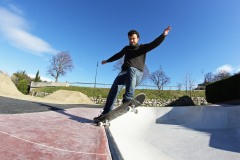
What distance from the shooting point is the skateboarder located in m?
4.05

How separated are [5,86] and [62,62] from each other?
3999cm

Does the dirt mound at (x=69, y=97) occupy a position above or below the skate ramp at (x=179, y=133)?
above

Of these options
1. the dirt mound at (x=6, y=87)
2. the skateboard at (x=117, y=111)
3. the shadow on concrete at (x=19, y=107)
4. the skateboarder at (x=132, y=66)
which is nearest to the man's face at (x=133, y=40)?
the skateboarder at (x=132, y=66)

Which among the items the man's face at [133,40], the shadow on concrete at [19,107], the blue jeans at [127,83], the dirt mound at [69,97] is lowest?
the shadow on concrete at [19,107]

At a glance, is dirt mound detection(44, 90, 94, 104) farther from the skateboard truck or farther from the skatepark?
the skateboard truck

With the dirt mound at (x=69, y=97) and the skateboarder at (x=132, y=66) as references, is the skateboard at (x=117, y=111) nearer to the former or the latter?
the skateboarder at (x=132, y=66)

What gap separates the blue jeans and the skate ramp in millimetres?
467

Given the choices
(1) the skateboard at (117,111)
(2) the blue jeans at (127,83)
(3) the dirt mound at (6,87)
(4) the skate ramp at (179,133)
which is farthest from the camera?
(3) the dirt mound at (6,87)

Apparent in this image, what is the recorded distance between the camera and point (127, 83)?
4.08 meters

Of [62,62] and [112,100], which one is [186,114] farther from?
[62,62]

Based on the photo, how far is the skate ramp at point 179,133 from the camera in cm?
312

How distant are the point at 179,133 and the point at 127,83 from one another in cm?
248

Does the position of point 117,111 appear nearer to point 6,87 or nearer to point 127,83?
point 127,83

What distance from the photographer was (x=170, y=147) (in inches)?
148
